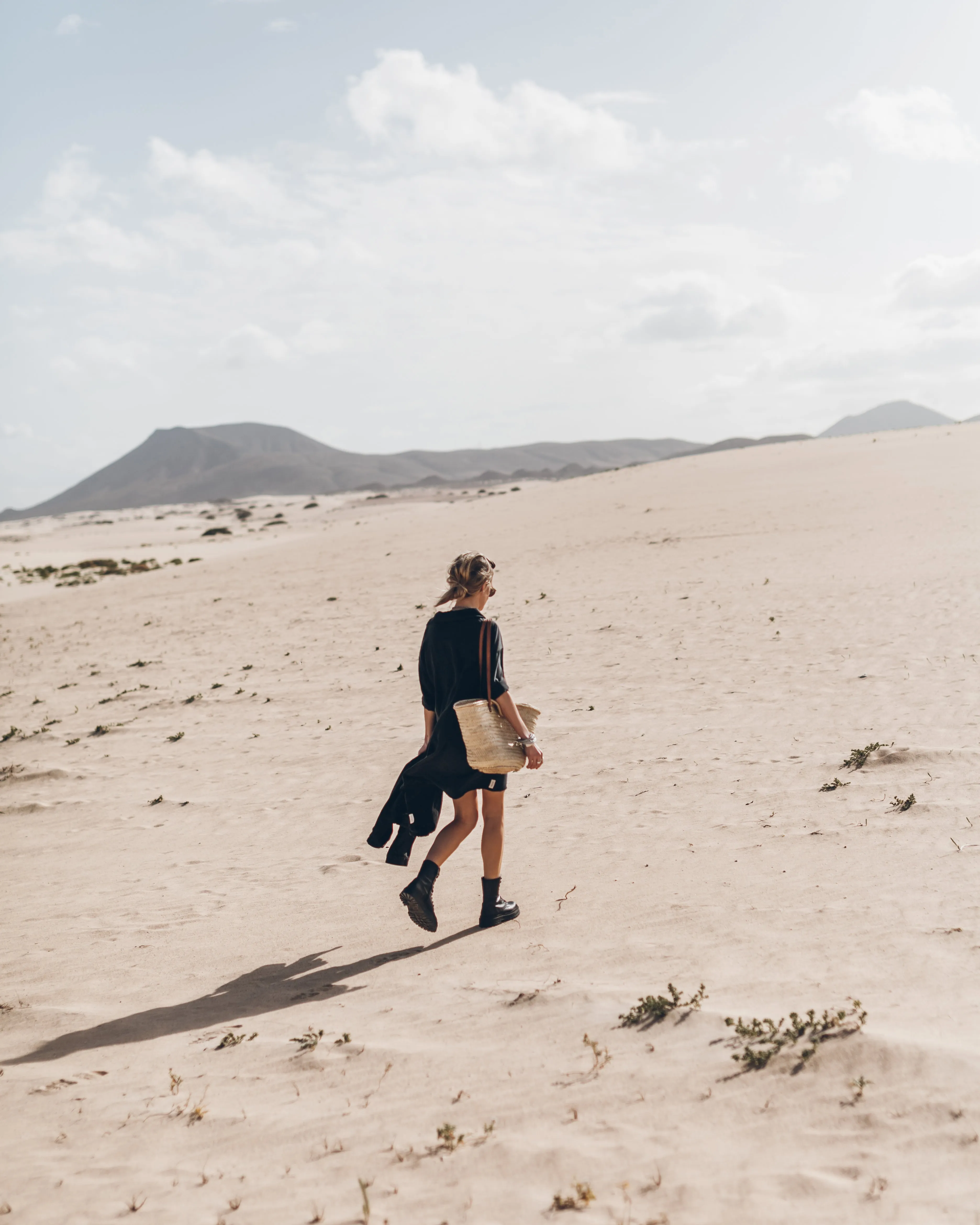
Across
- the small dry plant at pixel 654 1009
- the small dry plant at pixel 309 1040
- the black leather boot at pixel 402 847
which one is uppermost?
the black leather boot at pixel 402 847

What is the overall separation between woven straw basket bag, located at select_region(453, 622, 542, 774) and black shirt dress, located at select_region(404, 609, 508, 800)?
0.05 meters

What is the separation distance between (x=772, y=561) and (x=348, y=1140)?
1632 centimetres

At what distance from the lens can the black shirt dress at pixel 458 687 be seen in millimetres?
5211

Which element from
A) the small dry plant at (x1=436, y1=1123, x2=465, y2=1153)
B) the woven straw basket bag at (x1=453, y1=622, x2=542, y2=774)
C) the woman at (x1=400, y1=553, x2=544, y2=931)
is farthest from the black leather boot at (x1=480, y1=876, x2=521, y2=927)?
the small dry plant at (x1=436, y1=1123, x2=465, y2=1153)

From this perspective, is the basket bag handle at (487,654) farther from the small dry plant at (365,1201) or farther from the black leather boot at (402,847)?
the small dry plant at (365,1201)

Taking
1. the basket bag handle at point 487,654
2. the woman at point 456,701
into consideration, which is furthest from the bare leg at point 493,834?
the basket bag handle at point 487,654

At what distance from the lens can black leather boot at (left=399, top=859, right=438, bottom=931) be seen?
5.22 meters

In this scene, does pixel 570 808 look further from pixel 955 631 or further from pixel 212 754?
pixel 955 631

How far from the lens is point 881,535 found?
2009 cm

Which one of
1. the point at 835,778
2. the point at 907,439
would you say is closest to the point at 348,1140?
the point at 835,778

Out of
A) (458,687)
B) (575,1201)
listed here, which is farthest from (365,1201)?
(458,687)

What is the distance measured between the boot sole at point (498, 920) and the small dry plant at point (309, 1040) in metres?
1.46

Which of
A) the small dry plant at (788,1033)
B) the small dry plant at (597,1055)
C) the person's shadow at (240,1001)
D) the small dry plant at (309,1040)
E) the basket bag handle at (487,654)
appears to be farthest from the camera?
the basket bag handle at (487,654)

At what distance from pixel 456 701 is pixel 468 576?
698 mm
